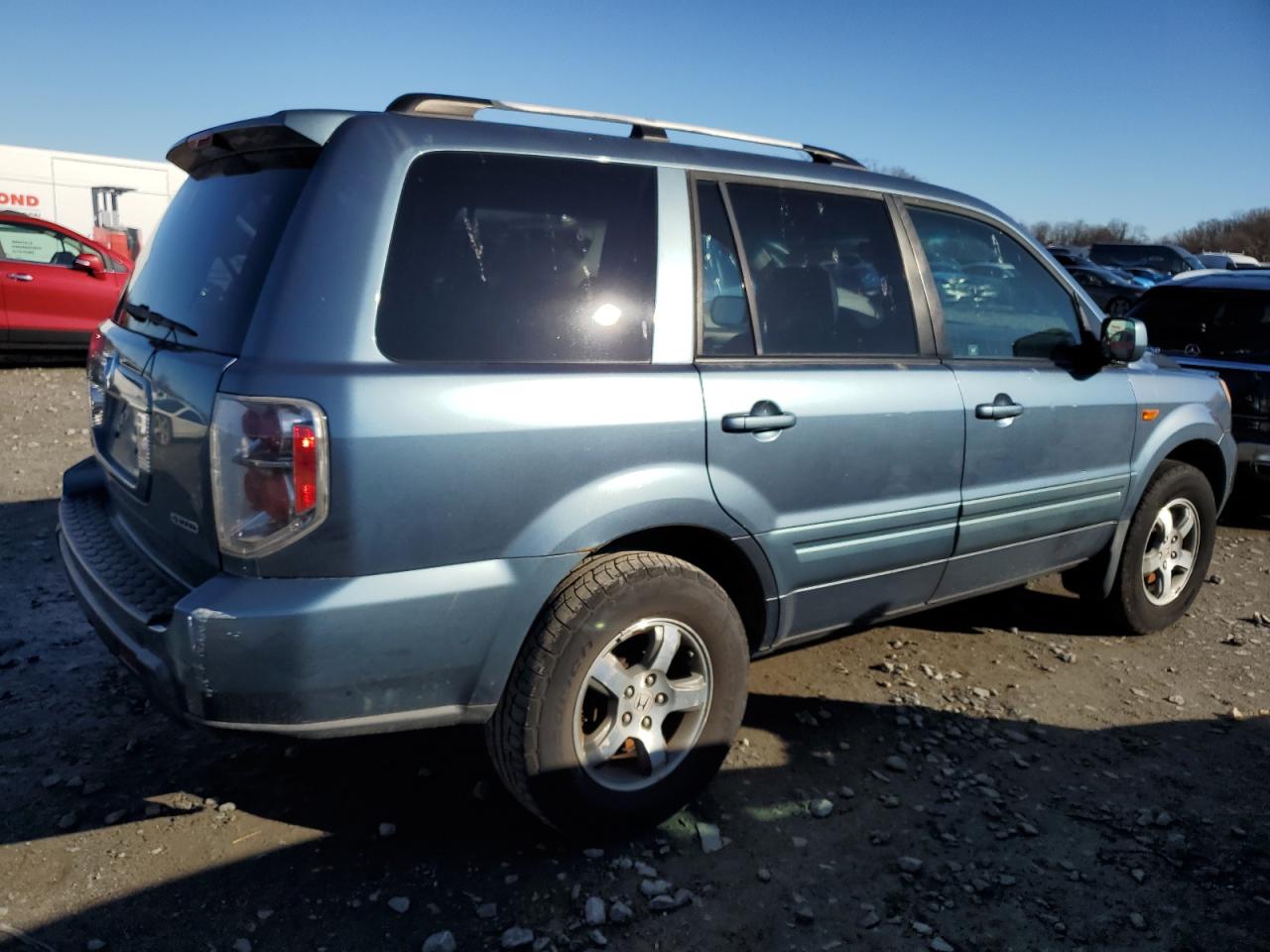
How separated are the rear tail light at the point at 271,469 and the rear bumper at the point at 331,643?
12 centimetres

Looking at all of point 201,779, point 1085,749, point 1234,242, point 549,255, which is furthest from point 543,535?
point 1234,242

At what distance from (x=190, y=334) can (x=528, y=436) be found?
36.4 inches

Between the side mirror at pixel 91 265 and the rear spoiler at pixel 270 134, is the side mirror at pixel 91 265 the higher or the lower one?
the lower one

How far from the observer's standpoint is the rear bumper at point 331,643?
2270mm

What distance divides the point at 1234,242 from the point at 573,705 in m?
67.3

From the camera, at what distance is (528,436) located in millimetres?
2508

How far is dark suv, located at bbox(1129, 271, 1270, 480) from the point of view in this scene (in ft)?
21.4

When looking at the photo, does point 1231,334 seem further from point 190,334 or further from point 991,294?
point 190,334

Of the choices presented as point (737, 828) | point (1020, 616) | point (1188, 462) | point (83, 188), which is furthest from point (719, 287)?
point (83, 188)

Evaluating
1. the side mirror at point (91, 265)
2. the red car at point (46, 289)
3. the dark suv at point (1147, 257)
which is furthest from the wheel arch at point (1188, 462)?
the dark suv at point (1147, 257)

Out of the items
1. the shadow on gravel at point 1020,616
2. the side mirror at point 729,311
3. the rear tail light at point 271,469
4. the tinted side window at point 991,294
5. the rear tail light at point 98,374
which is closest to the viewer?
the rear tail light at point 271,469

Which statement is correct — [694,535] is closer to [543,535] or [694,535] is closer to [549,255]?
[543,535]

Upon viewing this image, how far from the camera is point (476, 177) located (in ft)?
8.51

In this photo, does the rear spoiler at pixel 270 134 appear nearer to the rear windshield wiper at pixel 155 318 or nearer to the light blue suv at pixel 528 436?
the light blue suv at pixel 528 436
